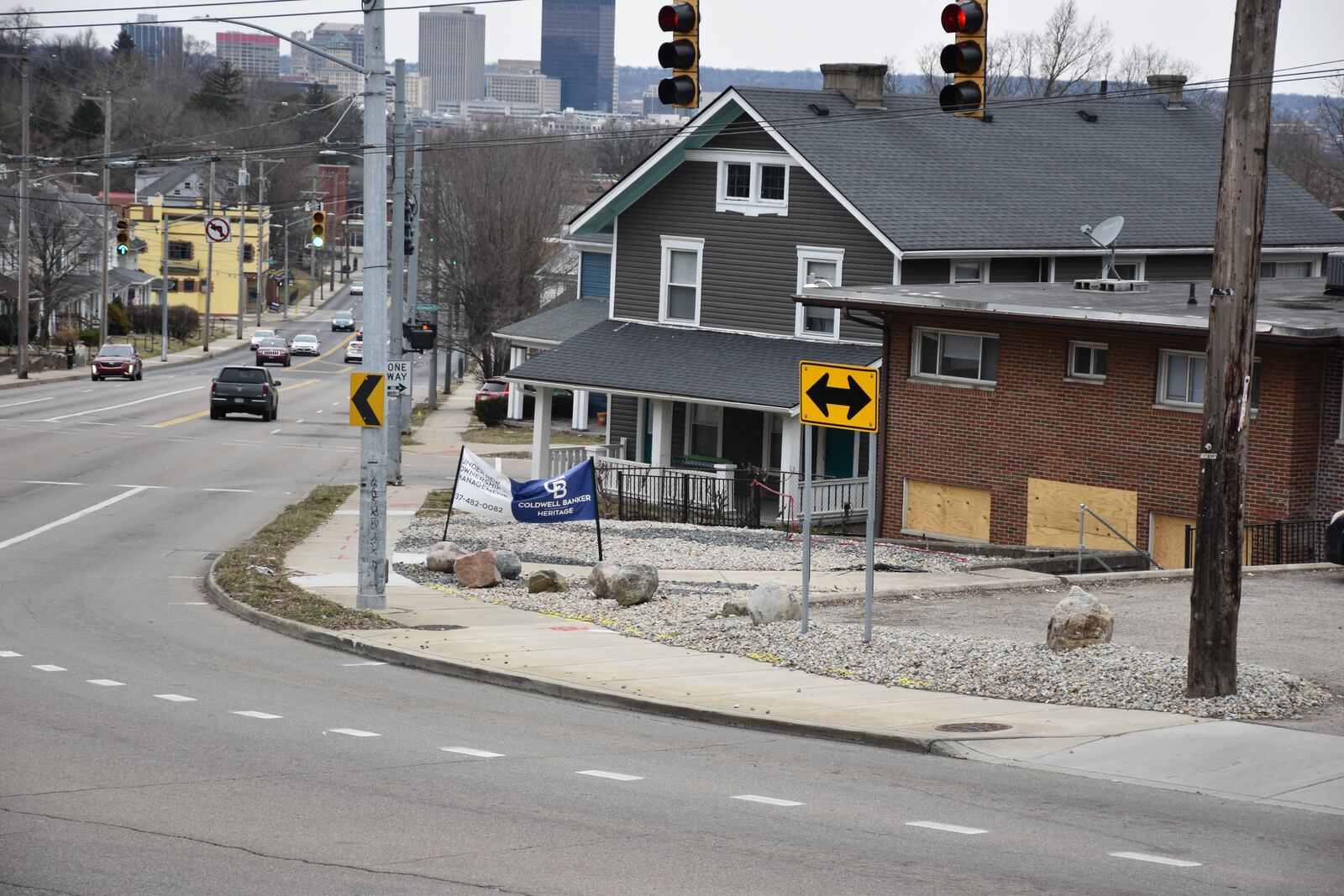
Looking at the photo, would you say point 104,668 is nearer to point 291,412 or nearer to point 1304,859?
point 1304,859

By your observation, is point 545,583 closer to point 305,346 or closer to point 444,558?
point 444,558

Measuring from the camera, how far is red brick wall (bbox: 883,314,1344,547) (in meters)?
23.3

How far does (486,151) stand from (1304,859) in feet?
196

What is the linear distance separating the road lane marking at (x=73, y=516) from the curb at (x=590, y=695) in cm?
757

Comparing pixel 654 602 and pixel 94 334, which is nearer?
pixel 654 602

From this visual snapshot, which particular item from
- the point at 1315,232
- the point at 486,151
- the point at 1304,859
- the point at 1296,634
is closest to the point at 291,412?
the point at 486,151

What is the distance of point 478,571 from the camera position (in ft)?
65.4

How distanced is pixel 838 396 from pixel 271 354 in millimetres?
73829

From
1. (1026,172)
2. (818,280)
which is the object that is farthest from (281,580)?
(1026,172)

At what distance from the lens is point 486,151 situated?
65562 millimetres

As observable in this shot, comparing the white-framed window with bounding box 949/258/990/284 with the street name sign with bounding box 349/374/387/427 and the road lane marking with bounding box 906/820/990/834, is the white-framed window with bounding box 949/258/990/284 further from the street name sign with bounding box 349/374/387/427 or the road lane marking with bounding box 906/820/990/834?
the road lane marking with bounding box 906/820/990/834

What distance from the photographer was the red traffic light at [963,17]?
13.9 meters

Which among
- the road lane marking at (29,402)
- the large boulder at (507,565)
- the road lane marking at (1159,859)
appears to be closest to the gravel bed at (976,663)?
the large boulder at (507,565)

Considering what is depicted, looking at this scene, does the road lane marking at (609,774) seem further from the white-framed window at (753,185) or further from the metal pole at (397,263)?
the white-framed window at (753,185)
